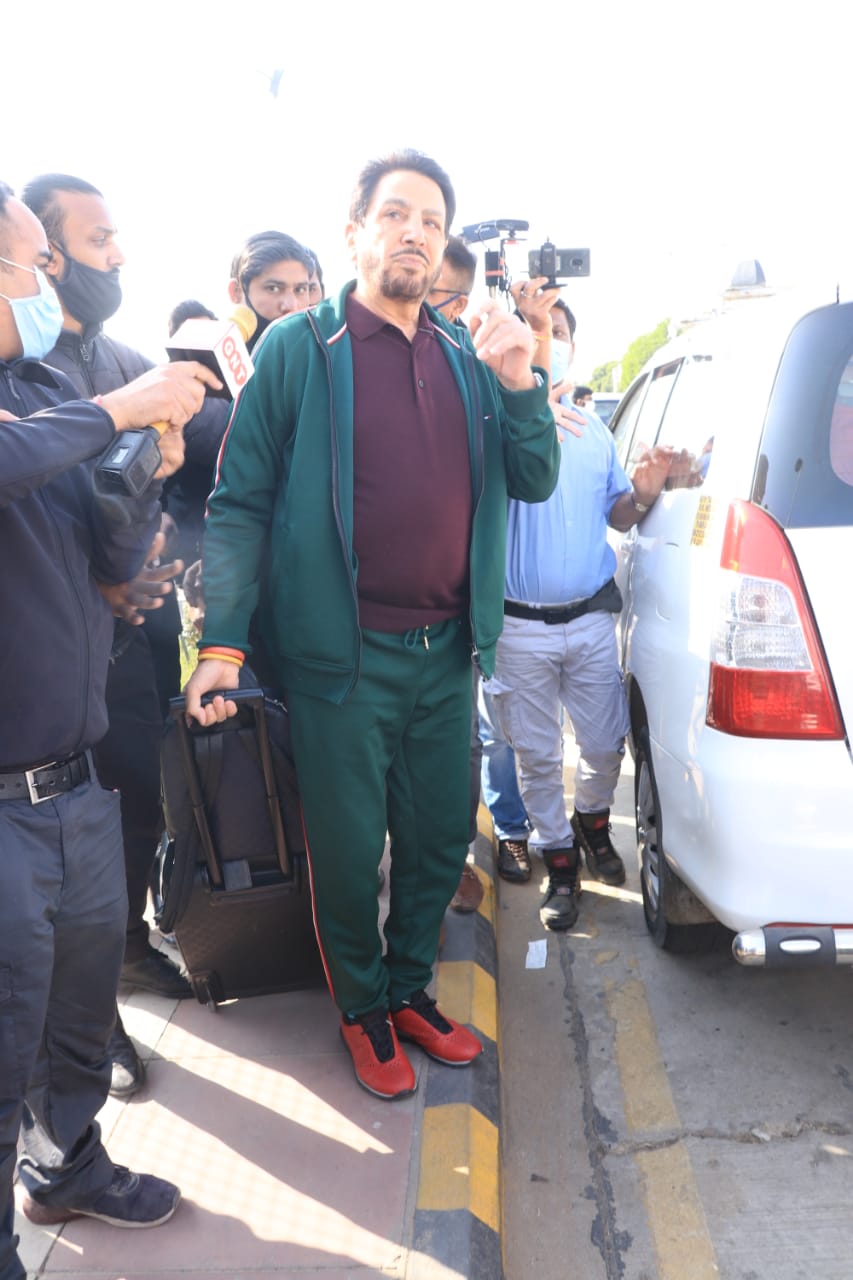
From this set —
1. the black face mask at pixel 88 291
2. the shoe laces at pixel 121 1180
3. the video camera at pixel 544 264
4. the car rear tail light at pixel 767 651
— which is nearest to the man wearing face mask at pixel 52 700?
the shoe laces at pixel 121 1180

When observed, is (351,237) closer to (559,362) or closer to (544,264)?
(544,264)

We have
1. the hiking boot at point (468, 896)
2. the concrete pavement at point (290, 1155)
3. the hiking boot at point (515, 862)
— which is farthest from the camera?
the hiking boot at point (515, 862)

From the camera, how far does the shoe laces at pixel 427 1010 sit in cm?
258

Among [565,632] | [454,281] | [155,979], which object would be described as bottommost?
[155,979]

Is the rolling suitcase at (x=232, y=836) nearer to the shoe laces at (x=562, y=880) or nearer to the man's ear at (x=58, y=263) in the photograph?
the shoe laces at (x=562, y=880)

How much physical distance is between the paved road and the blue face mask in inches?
71.0

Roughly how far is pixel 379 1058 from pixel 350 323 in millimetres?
1811

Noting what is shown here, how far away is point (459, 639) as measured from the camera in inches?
97.6

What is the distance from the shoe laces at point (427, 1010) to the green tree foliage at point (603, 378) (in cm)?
4966

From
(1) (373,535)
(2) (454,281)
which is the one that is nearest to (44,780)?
(1) (373,535)

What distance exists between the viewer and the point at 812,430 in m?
2.18

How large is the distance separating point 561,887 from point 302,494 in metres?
1.82

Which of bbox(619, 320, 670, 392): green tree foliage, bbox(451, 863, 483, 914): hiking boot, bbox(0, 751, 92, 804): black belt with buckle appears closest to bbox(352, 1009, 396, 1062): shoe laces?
bbox(451, 863, 483, 914): hiking boot

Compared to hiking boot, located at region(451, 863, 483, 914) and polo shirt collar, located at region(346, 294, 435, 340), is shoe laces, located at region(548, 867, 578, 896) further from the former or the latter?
polo shirt collar, located at region(346, 294, 435, 340)
